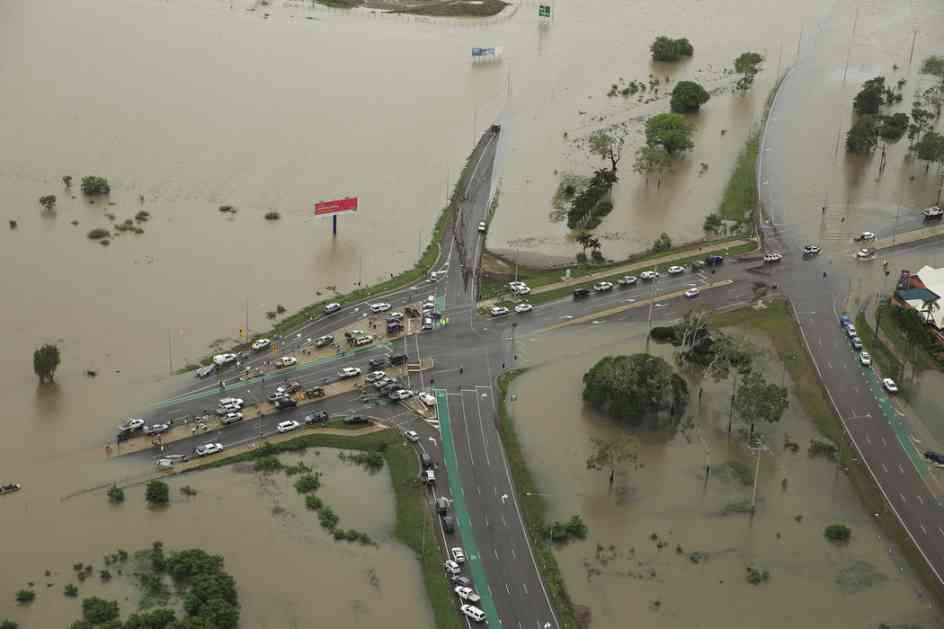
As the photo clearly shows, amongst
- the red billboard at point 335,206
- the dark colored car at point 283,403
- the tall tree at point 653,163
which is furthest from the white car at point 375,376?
the tall tree at point 653,163

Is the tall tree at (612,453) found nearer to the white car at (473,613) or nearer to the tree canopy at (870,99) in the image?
the white car at (473,613)

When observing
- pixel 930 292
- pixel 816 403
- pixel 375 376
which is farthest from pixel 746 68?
pixel 375 376

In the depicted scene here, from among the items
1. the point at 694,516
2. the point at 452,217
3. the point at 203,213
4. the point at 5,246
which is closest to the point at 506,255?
the point at 452,217

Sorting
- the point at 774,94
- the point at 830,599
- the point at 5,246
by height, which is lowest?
the point at 830,599

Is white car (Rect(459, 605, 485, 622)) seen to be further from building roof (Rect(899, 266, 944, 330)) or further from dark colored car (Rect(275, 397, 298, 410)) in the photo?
building roof (Rect(899, 266, 944, 330))

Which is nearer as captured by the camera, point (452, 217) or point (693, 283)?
point (693, 283)

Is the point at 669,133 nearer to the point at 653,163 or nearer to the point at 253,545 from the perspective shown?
the point at 653,163

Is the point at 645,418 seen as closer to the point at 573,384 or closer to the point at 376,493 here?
the point at 573,384
